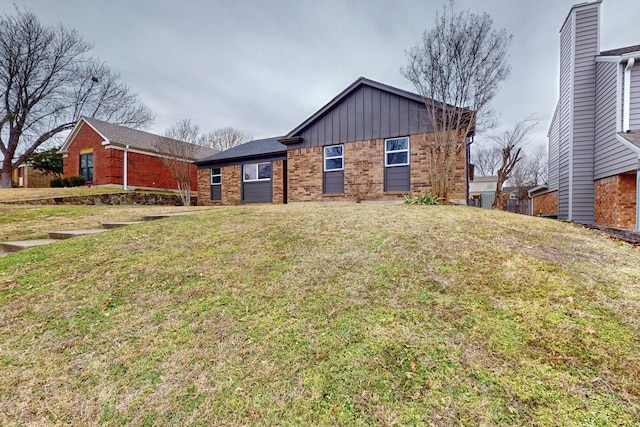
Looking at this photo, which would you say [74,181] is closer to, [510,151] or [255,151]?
[255,151]

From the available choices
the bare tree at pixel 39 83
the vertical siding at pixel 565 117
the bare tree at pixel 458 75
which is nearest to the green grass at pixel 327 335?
the bare tree at pixel 458 75

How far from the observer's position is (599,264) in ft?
12.0

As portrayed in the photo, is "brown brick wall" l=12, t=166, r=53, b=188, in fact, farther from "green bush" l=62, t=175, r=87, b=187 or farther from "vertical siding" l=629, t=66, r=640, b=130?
"vertical siding" l=629, t=66, r=640, b=130

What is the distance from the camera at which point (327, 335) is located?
2.34 metres

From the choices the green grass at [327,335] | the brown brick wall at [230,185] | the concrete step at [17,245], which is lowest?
the green grass at [327,335]

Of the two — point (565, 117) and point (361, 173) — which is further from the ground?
point (565, 117)

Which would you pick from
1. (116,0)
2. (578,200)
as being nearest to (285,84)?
(116,0)

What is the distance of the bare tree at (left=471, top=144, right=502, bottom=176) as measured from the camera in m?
41.9

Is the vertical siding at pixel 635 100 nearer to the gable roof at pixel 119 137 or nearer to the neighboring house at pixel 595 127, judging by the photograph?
the neighboring house at pixel 595 127

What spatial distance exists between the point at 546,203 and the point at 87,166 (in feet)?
93.4

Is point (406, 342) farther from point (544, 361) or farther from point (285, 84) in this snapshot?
point (285, 84)

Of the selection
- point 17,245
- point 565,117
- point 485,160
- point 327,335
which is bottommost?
point 327,335

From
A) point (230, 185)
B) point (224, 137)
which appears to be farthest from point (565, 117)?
point (224, 137)

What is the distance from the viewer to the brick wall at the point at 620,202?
7.54 metres
